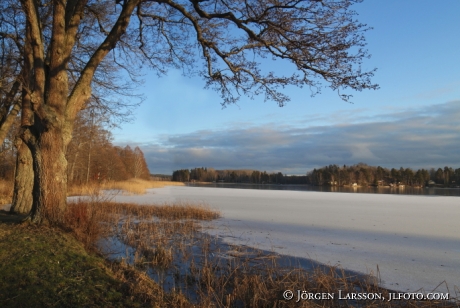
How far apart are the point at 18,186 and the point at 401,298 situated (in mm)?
8601

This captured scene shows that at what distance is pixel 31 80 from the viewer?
650 centimetres

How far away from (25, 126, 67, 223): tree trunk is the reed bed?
37 cm

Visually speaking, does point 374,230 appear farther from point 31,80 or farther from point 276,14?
point 31,80

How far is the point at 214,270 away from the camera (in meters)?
4.79

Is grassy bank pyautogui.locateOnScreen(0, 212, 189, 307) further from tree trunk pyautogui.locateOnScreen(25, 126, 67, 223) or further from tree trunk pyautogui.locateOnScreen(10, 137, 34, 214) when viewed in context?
tree trunk pyautogui.locateOnScreen(10, 137, 34, 214)

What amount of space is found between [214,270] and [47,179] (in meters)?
3.56

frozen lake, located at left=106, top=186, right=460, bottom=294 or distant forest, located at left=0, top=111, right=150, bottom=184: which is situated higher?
distant forest, located at left=0, top=111, right=150, bottom=184

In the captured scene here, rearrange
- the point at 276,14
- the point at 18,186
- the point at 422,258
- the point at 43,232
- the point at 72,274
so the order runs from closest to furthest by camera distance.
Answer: the point at 72,274 → the point at 43,232 → the point at 422,258 → the point at 276,14 → the point at 18,186

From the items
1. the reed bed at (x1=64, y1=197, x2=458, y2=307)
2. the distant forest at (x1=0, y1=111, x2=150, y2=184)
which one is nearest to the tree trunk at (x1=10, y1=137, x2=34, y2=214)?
the distant forest at (x1=0, y1=111, x2=150, y2=184)

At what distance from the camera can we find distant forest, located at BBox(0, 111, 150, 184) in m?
17.0

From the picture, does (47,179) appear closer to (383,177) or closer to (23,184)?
(23,184)

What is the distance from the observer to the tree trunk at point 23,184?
26.6 feet

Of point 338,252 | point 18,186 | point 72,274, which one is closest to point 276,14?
point 338,252

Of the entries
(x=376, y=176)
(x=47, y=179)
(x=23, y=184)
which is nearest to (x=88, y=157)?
(x=23, y=184)
